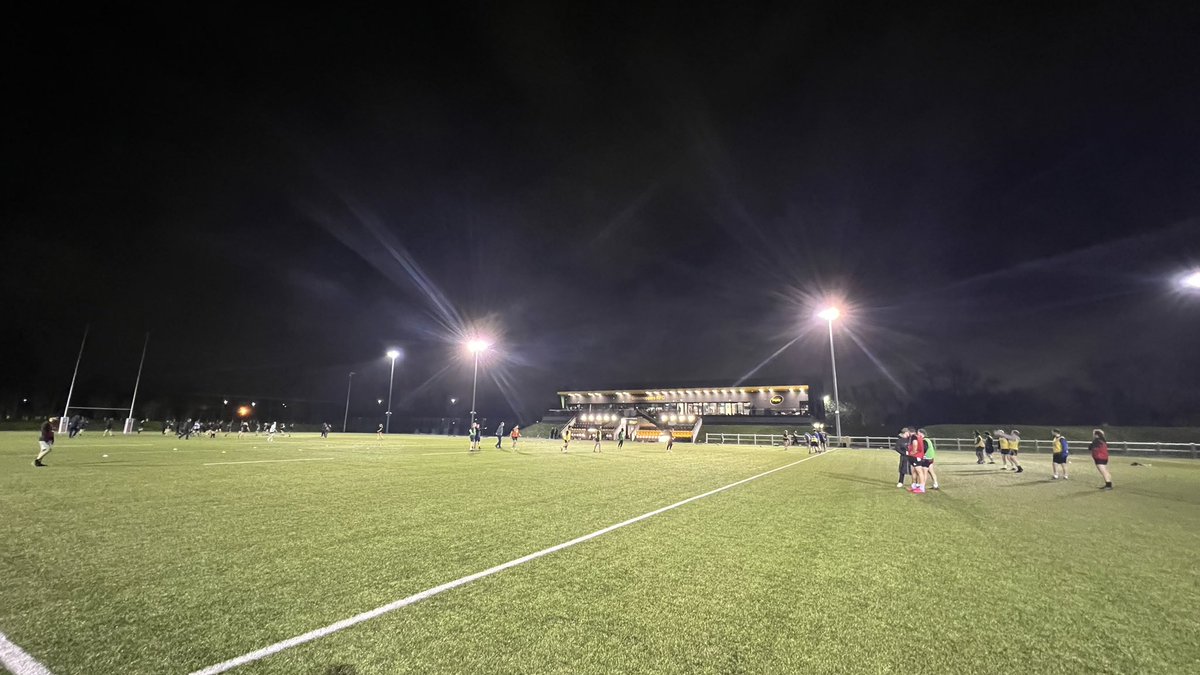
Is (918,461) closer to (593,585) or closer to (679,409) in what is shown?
(593,585)

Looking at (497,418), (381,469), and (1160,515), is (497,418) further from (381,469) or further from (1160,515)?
(1160,515)

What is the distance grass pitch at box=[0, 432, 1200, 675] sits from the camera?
305 centimetres

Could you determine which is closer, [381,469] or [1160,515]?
[1160,515]

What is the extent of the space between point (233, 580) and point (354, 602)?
151cm

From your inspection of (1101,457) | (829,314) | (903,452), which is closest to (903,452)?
(903,452)

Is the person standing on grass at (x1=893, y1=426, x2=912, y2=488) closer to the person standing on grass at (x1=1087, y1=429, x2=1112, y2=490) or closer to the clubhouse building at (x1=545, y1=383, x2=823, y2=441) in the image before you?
the person standing on grass at (x1=1087, y1=429, x2=1112, y2=490)

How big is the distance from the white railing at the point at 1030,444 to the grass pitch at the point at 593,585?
36.7 m

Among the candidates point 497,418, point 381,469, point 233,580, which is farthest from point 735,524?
point 497,418

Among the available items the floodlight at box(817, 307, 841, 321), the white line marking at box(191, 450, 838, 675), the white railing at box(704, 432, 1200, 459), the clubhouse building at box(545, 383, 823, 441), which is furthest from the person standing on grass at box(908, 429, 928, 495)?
the clubhouse building at box(545, 383, 823, 441)

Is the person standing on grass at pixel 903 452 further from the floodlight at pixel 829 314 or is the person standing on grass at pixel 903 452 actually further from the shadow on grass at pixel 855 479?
the floodlight at pixel 829 314

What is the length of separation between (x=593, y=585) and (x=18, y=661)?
3.83 meters

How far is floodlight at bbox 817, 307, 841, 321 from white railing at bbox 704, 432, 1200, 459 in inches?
498

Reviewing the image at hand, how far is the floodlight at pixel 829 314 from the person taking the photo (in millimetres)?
36688

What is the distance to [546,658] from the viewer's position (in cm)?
296
